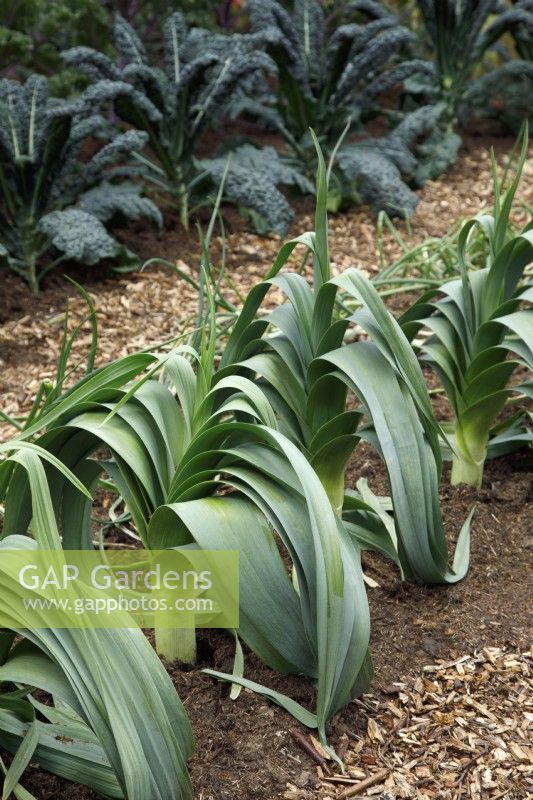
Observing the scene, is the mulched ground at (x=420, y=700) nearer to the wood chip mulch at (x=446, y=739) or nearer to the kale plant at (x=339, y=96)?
the wood chip mulch at (x=446, y=739)

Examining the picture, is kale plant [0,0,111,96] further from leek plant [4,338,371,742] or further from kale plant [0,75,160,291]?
leek plant [4,338,371,742]

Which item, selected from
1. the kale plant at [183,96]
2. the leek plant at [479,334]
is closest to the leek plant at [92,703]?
the leek plant at [479,334]

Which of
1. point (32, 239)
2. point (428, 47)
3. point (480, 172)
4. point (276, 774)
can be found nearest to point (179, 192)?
point (32, 239)

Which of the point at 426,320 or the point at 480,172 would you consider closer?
the point at 426,320

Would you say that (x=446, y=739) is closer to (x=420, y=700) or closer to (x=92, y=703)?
(x=420, y=700)

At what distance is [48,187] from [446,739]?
240 cm

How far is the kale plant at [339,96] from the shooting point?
4.04m

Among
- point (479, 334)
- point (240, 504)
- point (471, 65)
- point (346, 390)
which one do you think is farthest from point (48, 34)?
point (240, 504)

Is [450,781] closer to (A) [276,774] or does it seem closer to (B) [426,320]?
(A) [276,774]

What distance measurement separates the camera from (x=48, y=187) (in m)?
3.41

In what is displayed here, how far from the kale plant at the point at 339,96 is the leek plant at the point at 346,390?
2.19 metres

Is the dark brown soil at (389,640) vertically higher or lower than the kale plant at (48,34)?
lower

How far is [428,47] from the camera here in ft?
18.0

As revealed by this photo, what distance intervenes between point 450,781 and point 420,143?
3.85 meters
